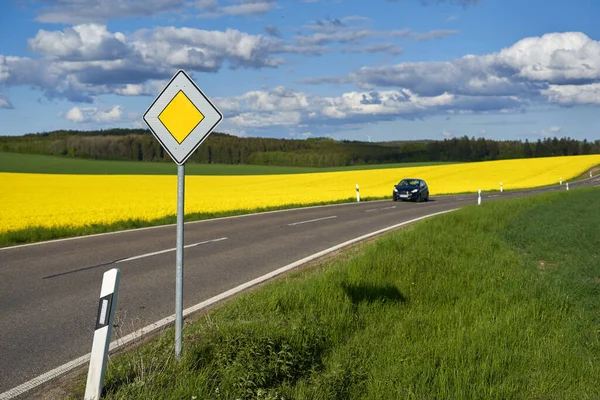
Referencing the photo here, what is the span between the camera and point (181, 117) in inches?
210

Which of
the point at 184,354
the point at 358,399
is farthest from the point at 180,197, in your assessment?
the point at 358,399

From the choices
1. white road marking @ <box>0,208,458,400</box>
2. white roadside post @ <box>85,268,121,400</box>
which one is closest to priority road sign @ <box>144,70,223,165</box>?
white roadside post @ <box>85,268,121,400</box>

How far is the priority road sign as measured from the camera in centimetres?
529

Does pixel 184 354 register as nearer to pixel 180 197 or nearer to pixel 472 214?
pixel 180 197

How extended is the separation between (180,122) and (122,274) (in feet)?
17.5

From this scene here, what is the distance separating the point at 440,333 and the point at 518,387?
131 centimetres

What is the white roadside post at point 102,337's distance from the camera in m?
4.36

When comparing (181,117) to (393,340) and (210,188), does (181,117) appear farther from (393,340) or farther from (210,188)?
(210,188)

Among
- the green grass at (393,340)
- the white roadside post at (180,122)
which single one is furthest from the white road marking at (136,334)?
the white roadside post at (180,122)

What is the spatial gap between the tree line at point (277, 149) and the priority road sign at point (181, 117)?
104m

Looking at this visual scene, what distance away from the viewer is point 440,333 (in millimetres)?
6199

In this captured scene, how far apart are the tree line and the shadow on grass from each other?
101802mm

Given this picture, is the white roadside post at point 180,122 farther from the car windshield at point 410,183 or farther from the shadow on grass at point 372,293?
the car windshield at point 410,183

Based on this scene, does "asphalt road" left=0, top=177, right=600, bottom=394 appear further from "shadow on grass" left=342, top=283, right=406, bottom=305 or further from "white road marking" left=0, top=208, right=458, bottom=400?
"shadow on grass" left=342, top=283, right=406, bottom=305
